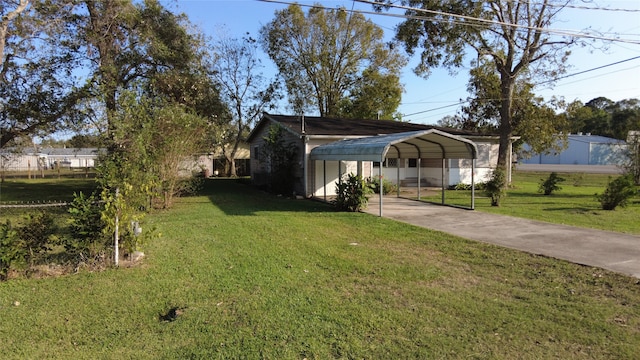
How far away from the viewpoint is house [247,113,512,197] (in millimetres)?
13297

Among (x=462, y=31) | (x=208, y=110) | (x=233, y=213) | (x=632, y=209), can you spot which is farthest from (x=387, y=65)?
(x=233, y=213)

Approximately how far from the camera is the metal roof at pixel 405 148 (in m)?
10.5

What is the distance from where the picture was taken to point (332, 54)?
32594 mm

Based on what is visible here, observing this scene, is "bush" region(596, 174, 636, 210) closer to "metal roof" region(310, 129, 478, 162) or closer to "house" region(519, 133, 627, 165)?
"metal roof" region(310, 129, 478, 162)

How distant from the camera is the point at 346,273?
17.6ft

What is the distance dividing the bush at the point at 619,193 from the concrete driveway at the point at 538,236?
4373 millimetres

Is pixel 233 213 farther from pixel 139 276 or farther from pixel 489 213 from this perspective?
pixel 489 213

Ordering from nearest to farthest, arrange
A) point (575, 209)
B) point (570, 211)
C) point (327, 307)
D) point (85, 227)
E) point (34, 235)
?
point (327, 307)
point (34, 235)
point (85, 227)
point (570, 211)
point (575, 209)

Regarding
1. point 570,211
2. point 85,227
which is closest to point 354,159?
point 570,211

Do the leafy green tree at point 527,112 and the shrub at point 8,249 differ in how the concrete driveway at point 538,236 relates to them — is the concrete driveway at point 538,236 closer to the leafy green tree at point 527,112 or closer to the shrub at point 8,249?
the shrub at point 8,249

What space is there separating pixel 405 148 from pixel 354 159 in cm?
437

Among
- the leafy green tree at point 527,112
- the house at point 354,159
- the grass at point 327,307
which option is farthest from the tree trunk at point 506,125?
the grass at point 327,307

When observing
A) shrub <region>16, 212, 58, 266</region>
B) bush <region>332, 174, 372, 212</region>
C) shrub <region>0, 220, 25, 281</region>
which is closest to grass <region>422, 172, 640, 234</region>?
bush <region>332, 174, 372, 212</region>

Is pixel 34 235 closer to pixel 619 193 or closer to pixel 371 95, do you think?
pixel 619 193
